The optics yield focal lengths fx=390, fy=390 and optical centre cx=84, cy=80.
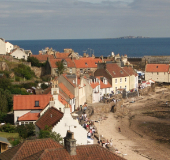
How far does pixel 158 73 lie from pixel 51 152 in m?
64.3

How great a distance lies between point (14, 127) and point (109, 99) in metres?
22.3

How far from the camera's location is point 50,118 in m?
28.6

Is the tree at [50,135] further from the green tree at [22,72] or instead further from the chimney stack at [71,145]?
the green tree at [22,72]

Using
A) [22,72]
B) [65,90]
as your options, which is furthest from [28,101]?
[22,72]

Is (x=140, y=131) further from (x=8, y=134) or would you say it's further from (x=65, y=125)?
(x=65, y=125)

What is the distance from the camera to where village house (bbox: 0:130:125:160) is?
16734 mm

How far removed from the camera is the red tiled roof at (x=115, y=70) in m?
61.2

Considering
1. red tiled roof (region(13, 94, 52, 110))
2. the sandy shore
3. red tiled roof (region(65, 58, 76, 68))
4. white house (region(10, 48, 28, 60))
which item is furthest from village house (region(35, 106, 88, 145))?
white house (region(10, 48, 28, 60))

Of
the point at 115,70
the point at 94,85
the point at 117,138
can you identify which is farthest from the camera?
the point at 115,70

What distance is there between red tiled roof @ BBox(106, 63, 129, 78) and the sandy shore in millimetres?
14130

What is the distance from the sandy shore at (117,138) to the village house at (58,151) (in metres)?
13.9

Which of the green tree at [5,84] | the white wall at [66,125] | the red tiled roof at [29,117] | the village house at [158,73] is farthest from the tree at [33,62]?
the white wall at [66,125]

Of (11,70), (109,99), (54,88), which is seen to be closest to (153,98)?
(109,99)

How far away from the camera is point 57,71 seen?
2566 inches
